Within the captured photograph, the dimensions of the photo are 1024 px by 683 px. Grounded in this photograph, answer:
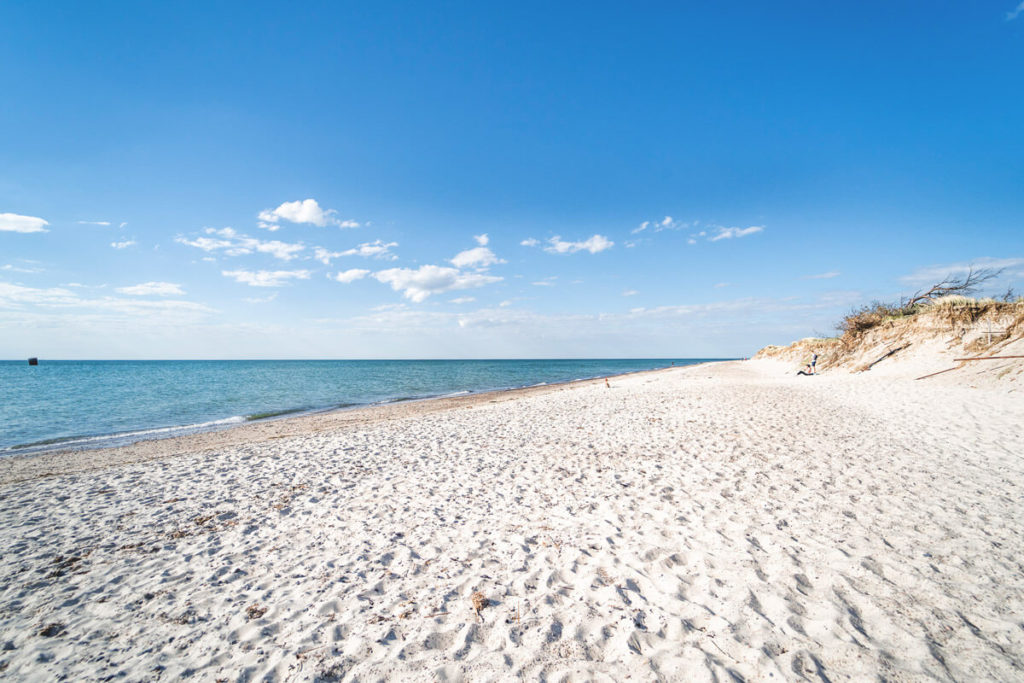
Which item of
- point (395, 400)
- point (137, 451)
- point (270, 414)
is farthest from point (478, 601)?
point (395, 400)

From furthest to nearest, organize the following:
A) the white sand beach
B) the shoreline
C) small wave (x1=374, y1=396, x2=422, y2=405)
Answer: small wave (x1=374, y1=396, x2=422, y2=405), the shoreline, the white sand beach

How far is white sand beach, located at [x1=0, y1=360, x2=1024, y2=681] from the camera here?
129 inches

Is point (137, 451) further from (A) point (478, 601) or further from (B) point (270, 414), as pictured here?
(A) point (478, 601)

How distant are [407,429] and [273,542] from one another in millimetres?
7819

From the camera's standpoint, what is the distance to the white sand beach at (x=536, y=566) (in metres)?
3.29

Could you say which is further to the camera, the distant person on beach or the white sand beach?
the distant person on beach

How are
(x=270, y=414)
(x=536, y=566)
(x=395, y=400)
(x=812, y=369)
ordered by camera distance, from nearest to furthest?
1. (x=536, y=566)
2. (x=270, y=414)
3. (x=395, y=400)
4. (x=812, y=369)

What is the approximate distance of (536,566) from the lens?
461 cm

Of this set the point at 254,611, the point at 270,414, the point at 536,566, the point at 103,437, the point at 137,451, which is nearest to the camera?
the point at 254,611

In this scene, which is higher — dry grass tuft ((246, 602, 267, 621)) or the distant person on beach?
the distant person on beach

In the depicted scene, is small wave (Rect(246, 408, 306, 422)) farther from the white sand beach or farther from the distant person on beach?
the distant person on beach

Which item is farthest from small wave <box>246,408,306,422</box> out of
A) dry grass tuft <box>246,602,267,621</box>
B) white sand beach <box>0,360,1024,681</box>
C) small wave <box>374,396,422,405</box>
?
dry grass tuft <box>246,602,267,621</box>

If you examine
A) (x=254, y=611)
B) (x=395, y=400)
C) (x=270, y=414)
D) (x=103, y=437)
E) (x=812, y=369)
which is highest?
(x=812, y=369)

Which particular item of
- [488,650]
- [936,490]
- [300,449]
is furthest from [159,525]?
[936,490]
